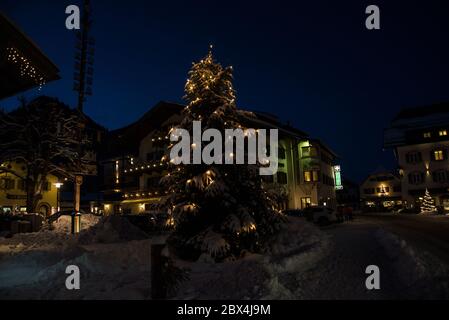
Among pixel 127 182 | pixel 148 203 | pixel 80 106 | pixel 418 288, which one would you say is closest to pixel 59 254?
A: pixel 418 288

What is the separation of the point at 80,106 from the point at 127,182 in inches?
917

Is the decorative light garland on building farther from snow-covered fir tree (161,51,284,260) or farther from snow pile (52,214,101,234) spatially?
snow pile (52,214,101,234)

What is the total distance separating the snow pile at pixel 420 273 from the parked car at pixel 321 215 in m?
18.2

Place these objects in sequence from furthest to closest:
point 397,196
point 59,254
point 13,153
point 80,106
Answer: point 397,196 → point 13,153 → point 80,106 → point 59,254

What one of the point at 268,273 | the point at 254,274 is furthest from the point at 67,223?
the point at 268,273

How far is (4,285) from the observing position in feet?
29.1

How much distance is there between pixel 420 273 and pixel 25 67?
358 inches

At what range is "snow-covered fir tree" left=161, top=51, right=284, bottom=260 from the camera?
11.9 metres

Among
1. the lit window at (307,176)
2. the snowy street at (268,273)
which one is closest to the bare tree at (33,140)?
the snowy street at (268,273)

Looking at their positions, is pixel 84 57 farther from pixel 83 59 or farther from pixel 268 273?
pixel 268 273

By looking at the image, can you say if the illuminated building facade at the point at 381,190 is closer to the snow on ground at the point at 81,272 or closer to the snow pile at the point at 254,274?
the snow pile at the point at 254,274

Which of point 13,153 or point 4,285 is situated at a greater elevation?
point 13,153

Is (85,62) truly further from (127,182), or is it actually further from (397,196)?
(397,196)

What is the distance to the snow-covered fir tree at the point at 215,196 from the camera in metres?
11.9
